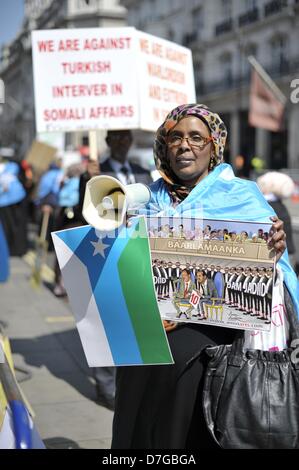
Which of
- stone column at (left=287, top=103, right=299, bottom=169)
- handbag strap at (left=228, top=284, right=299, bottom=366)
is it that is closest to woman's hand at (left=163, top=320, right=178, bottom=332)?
handbag strap at (left=228, top=284, right=299, bottom=366)

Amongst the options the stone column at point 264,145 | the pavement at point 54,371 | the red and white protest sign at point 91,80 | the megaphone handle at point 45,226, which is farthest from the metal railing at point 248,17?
the red and white protest sign at point 91,80

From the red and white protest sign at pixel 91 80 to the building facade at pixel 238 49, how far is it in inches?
1070

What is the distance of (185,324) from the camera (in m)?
2.34

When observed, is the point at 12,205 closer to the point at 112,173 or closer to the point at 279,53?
the point at 112,173

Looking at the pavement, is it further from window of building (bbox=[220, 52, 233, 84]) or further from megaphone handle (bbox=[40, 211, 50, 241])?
window of building (bbox=[220, 52, 233, 84])

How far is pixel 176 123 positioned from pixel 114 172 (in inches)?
85.2

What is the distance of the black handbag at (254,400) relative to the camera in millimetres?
2062

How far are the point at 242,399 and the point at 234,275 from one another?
→ 0.38 metres

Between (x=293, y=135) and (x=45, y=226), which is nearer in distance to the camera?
(x=45, y=226)

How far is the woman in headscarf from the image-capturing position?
7.31 ft

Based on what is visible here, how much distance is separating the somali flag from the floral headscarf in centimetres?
37

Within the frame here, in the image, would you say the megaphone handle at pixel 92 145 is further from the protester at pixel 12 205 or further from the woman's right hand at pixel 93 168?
the protester at pixel 12 205

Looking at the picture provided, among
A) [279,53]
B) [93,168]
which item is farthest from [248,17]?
[93,168]
